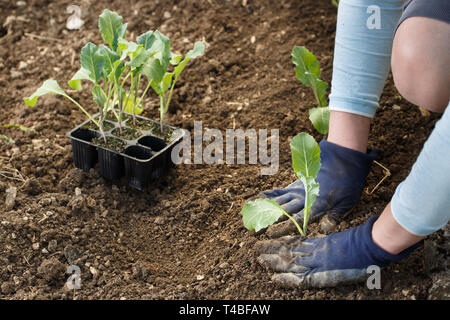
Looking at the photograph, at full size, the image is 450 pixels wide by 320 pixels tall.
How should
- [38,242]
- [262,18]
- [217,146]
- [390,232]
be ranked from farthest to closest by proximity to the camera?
[262,18] < [217,146] < [38,242] < [390,232]

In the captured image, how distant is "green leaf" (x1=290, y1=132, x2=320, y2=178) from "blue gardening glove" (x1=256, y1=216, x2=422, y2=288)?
18 cm

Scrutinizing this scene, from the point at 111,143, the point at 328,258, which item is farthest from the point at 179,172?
the point at 328,258

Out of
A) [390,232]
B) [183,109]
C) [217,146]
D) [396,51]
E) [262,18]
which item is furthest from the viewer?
[262,18]

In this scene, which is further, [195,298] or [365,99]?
[365,99]

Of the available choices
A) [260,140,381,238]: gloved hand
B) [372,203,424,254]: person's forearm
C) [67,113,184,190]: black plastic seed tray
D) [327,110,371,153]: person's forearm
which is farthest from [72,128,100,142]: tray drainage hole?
[372,203,424,254]: person's forearm

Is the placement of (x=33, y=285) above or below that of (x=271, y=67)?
below

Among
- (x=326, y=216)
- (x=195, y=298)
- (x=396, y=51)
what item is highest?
(x=396, y=51)

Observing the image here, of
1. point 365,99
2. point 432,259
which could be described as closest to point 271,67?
point 365,99

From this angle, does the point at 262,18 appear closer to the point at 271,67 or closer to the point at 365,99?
the point at 271,67

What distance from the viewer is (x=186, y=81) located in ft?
7.13

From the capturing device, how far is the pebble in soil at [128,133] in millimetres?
1761

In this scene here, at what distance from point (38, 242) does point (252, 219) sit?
0.61m

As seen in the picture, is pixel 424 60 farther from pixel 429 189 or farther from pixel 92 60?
pixel 92 60

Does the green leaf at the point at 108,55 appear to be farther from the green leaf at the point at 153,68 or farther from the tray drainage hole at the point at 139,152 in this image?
the tray drainage hole at the point at 139,152
